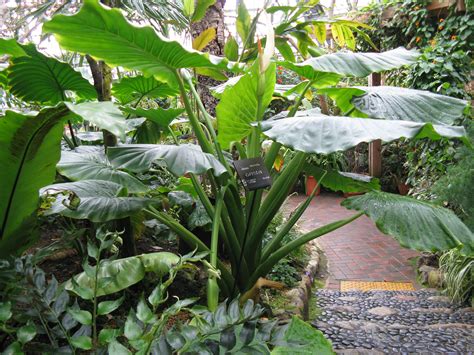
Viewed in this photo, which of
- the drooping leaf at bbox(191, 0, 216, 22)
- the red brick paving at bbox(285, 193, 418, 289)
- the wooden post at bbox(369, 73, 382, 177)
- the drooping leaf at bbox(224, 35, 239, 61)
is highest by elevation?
the drooping leaf at bbox(191, 0, 216, 22)

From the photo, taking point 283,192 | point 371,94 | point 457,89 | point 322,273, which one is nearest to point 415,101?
point 371,94

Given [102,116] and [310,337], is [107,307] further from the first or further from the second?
[310,337]

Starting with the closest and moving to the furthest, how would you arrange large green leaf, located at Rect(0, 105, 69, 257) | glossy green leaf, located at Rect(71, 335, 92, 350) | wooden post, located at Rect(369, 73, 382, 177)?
glossy green leaf, located at Rect(71, 335, 92, 350) → large green leaf, located at Rect(0, 105, 69, 257) → wooden post, located at Rect(369, 73, 382, 177)

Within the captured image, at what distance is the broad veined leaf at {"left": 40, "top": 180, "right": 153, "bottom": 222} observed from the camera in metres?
1.25

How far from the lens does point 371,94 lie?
1761 mm

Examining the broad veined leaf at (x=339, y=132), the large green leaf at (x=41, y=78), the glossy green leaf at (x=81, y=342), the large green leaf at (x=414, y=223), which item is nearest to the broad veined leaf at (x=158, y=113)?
the large green leaf at (x=41, y=78)

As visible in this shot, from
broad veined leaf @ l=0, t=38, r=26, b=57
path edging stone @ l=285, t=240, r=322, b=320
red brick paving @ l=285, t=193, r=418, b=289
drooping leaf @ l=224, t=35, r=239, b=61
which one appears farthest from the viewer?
red brick paving @ l=285, t=193, r=418, b=289

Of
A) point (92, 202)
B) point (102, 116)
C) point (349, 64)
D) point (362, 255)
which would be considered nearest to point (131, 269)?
point (92, 202)

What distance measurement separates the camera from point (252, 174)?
5.15 ft

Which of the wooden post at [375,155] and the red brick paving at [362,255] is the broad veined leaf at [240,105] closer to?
the red brick paving at [362,255]

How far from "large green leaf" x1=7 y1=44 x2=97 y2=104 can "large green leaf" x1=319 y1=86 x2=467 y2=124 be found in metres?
1.18

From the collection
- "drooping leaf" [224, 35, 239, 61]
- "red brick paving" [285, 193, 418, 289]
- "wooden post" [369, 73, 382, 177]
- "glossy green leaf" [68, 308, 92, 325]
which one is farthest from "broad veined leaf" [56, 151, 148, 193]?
"wooden post" [369, 73, 382, 177]

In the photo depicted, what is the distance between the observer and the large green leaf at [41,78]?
5.36 feet

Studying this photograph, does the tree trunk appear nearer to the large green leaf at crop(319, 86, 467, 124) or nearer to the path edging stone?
the large green leaf at crop(319, 86, 467, 124)
